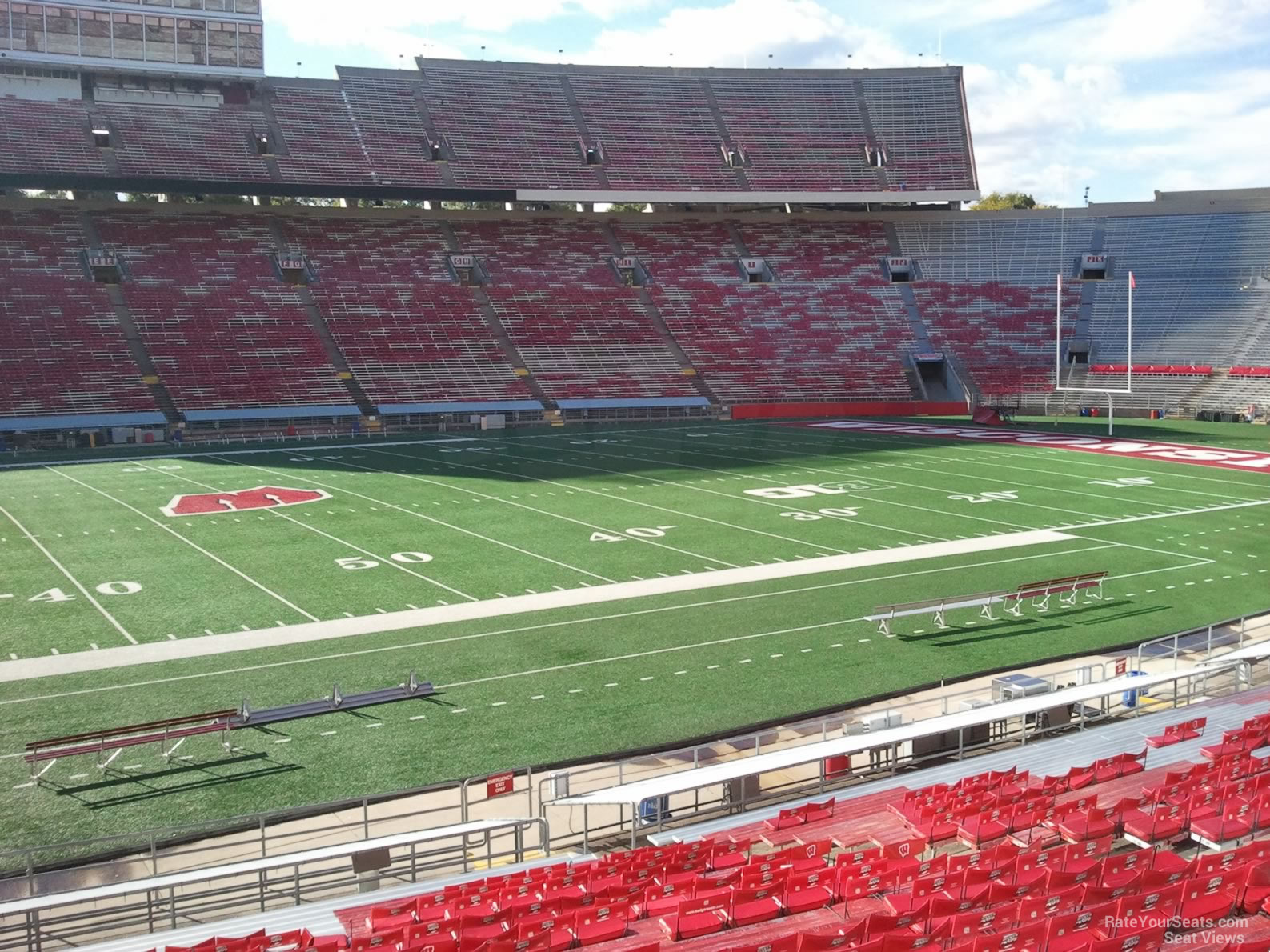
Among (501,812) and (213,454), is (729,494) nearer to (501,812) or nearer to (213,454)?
(213,454)

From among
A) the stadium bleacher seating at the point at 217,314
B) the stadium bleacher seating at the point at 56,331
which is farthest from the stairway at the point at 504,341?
the stadium bleacher seating at the point at 56,331

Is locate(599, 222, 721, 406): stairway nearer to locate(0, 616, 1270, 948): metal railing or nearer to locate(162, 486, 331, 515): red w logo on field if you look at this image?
locate(162, 486, 331, 515): red w logo on field

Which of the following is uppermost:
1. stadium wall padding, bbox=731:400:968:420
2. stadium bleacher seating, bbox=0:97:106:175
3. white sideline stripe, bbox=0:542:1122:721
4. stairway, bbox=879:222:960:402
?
stadium bleacher seating, bbox=0:97:106:175

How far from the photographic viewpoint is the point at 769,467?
36.6 meters

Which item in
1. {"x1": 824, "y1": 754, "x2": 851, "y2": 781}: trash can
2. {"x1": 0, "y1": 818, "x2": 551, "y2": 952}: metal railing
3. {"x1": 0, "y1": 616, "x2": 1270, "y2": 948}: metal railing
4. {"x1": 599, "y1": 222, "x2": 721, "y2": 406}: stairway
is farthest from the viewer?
{"x1": 599, "y1": 222, "x2": 721, "y2": 406}: stairway

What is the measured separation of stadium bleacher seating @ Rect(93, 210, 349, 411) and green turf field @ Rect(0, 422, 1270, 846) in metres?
9.70

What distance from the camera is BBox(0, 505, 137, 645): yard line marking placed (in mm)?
19344

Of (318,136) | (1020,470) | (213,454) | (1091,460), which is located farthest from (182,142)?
(1091,460)

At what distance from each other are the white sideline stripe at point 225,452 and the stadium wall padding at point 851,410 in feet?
43.7

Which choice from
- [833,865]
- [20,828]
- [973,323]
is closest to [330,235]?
[973,323]

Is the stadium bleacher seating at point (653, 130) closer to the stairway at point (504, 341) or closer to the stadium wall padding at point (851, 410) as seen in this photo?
the stairway at point (504, 341)

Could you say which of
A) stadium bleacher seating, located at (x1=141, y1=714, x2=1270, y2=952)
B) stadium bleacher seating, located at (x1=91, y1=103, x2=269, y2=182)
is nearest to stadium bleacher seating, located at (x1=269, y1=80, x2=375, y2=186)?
stadium bleacher seating, located at (x1=91, y1=103, x2=269, y2=182)

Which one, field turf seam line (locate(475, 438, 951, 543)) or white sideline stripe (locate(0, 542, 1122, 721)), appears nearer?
white sideline stripe (locate(0, 542, 1122, 721))

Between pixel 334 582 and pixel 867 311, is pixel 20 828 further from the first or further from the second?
pixel 867 311
